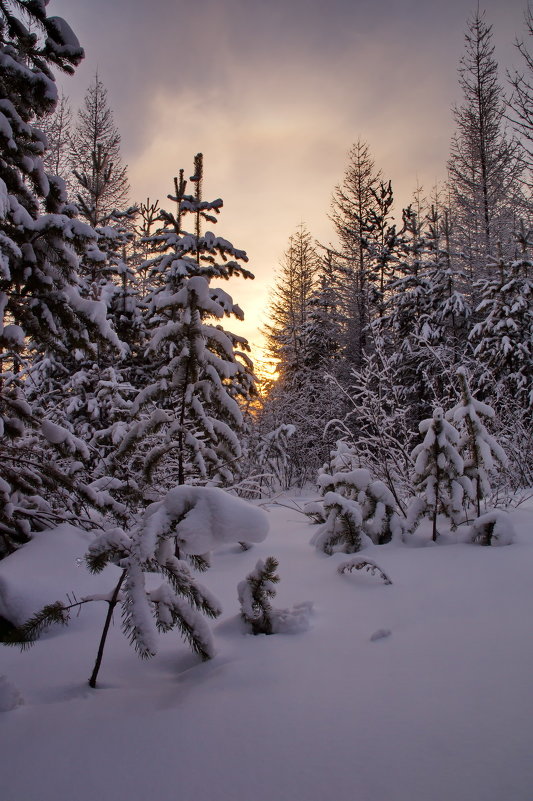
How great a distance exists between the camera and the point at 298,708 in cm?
146

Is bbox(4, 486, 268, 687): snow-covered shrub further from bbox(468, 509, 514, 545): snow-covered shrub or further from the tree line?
the tree line

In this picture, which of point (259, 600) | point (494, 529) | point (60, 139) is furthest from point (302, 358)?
point (259, 600)

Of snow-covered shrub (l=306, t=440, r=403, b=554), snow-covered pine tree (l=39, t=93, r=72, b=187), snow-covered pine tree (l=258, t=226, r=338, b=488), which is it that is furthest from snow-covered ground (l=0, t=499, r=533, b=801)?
snow-covered pine tree (l=39, t=93, r=72, b=187)

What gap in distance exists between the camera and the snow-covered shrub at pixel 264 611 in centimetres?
214

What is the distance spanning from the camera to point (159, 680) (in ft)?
5.78

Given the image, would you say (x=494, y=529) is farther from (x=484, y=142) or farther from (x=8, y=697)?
(x=484, y=142)

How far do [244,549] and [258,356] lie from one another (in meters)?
17.3

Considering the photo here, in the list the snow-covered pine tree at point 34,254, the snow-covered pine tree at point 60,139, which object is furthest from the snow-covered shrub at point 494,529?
the snow-covered pine tree at point 60,139

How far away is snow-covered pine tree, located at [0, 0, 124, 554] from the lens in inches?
107

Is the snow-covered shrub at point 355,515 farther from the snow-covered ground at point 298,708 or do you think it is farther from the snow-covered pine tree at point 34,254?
the snow-covered pine tree at point 34,254

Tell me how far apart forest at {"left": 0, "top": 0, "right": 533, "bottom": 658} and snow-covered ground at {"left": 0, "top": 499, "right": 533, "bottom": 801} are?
0.27 meters

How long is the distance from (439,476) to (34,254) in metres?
3.50

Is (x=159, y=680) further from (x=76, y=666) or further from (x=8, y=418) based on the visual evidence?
(x=8, y=418)

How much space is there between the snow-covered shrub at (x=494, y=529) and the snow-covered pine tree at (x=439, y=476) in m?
0.36
